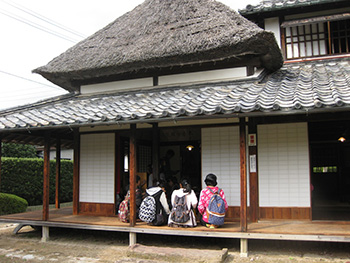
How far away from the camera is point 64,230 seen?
9406 millimetres

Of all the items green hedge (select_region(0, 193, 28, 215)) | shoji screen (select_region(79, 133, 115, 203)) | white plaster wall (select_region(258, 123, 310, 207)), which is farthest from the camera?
green hedge (select_region(0, 193, 28, 215))

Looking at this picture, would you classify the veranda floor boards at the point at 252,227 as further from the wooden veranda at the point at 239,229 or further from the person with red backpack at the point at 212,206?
the person with red backpack at the point at 212,206

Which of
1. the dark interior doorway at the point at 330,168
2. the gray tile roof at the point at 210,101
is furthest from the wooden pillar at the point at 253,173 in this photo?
the dark interior doorway at the point at 330,168

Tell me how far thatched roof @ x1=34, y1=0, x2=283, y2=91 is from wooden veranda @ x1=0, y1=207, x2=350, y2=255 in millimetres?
4014

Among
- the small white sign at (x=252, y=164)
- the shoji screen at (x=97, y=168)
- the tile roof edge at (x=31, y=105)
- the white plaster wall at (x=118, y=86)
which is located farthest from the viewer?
the white plaster wall at (x=118, y=86)

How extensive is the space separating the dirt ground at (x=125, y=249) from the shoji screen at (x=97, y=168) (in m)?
1.03

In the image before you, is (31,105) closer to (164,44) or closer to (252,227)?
(164,44)

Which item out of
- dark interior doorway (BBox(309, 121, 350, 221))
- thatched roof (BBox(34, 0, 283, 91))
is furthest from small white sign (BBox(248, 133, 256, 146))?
dark interior doorway (BBox(309, 121, 350, 221))

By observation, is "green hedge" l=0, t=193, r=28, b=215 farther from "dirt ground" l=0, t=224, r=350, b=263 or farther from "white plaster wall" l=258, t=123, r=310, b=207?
"white plaster wall" l=258, t=123, r=310, b=207

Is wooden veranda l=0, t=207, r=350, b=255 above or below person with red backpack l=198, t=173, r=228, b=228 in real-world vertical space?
below

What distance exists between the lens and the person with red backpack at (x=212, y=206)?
699 cm

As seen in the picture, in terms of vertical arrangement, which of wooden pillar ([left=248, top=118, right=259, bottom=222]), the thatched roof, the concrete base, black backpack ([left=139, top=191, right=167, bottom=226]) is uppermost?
the thatched roof

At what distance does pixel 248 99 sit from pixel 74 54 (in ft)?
20.7

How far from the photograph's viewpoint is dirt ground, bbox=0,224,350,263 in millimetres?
6355
